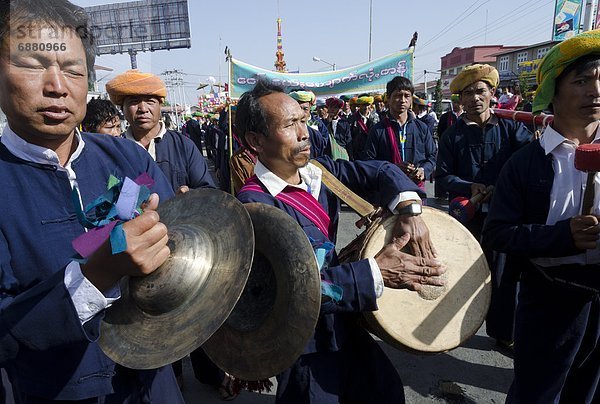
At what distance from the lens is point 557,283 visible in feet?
6.20

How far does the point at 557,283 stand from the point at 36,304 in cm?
207

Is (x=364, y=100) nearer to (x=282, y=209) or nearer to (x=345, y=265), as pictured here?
(x=282, y=209)

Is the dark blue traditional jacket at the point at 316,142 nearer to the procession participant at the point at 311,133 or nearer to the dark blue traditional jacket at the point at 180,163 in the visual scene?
the procession participant at the point at 311,133

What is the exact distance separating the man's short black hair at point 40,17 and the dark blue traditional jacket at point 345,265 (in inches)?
34.1

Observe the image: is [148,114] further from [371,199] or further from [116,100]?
[371,199]

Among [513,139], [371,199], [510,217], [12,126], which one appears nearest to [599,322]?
[510,217]

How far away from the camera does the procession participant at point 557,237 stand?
1813 millimetres

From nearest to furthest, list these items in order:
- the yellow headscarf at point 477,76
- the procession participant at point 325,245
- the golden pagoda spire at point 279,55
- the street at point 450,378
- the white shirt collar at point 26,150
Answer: the white shirt collar at point 26,150 → the procession participant at point 325,245 → the street at point 450,378 → the yellow headscarf at point 477,76 → the golden pagoda spire at point 279,55

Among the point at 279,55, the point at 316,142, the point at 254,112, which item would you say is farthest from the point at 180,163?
the point at 279,55

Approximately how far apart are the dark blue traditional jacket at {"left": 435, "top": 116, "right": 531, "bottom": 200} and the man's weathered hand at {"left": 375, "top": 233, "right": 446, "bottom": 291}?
1947 mm

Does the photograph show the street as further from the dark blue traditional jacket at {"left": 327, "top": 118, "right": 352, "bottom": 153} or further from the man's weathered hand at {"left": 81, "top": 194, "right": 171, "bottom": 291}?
the dark blue traditional jacket at {"left": 327, "top": 118, "right": 352, "bottom": 153}

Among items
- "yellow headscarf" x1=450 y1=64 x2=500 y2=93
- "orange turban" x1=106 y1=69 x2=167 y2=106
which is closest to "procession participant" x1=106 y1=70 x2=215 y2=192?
"orange turban" x1=106 y1=69 x2=167 y2=106

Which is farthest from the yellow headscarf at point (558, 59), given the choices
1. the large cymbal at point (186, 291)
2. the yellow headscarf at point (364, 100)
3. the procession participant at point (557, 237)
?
the yellow headscarf at point (364, 100)

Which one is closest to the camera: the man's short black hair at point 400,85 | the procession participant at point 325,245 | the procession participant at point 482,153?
the procession participant at point 325,245
